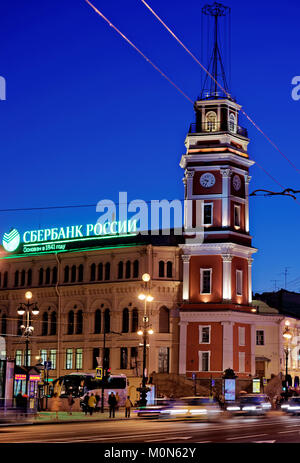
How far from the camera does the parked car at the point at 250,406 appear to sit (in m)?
48.0

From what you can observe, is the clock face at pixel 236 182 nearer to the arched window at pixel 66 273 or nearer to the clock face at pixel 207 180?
the clock face at pixel 207 180

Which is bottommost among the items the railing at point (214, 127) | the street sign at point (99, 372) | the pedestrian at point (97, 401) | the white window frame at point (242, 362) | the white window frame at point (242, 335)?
the pedestrian at point (97, 401)

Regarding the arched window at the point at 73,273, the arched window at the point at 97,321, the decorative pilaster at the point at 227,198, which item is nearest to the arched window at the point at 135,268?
the arched window at the point at 97,321

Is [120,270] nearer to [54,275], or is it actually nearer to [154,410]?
[54,275]

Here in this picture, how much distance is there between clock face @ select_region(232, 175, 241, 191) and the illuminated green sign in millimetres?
10645

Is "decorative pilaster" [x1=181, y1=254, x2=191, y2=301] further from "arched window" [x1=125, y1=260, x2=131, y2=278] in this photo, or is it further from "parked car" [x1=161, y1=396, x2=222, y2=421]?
"parked car" [x1=161, y1=396, x2=222, y2=421]

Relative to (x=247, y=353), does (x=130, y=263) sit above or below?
above

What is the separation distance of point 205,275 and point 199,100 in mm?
17604

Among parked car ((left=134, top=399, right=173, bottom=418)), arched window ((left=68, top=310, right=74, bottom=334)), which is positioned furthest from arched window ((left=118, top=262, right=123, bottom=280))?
parked car ((left=134, top=399, right=173, bottom=418))

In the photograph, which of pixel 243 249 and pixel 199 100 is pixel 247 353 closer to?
pixel 243 249

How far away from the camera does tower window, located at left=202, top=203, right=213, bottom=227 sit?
76.8 meters

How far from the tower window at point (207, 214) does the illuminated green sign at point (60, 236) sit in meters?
6.96

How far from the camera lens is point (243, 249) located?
76.7 metres
